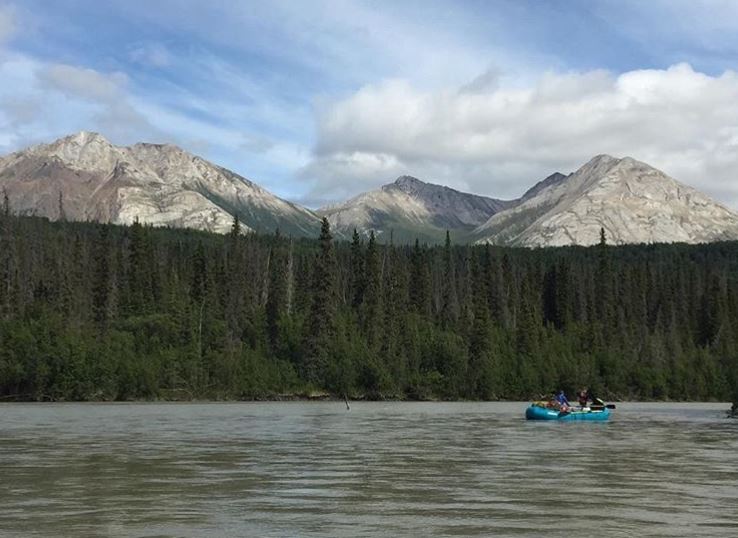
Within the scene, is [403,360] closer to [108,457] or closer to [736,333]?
[736,333]

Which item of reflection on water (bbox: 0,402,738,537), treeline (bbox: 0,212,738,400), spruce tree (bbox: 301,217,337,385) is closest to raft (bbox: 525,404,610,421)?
reflection on water (bbox: 0,402,738,537)

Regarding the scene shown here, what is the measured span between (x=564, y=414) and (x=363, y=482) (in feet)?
184

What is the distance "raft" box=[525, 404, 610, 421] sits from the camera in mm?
89188

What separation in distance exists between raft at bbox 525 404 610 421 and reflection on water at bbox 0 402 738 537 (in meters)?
17.9

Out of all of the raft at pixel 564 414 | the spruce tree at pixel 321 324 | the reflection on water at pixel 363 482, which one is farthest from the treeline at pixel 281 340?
the reflection on water at pixel 363 482

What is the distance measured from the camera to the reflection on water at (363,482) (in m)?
28.1

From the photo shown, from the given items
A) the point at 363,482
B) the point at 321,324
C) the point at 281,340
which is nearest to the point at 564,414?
→ the point at 363,482

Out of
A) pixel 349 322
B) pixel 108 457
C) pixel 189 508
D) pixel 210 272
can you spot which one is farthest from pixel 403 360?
pixel 189 508

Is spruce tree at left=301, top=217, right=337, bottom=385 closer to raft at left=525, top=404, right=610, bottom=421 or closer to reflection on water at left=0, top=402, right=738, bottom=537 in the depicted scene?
raft at left=525, top=404, right=610, bottom=421

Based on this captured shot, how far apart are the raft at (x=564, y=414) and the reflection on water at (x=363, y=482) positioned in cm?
1791

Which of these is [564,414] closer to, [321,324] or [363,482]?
[363,482]

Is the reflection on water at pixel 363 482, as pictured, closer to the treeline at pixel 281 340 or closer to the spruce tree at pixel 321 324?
the treeline at pixel 281 340

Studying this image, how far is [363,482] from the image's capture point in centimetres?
3844

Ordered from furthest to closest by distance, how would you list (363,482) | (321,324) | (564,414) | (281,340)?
(281,340) → (321,324) → (564,414) → (363,482)
